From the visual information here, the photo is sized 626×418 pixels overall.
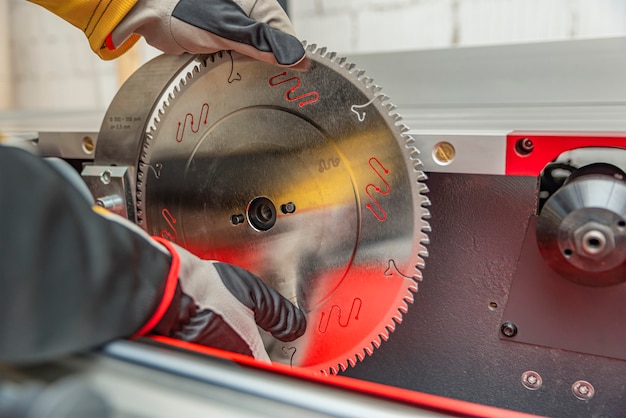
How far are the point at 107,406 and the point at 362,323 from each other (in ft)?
1.47

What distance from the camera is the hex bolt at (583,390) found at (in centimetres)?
71

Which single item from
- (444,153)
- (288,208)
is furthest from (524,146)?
(288,208)

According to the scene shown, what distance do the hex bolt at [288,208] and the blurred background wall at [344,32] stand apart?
2.68 feet

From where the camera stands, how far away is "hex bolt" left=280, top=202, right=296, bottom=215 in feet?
2.50

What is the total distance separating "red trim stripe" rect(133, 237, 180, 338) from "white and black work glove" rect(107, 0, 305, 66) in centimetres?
29

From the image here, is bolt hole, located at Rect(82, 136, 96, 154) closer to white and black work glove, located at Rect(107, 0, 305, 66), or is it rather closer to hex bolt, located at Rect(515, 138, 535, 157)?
white and black work glove, located at Rect(107, 0, 305, 66)

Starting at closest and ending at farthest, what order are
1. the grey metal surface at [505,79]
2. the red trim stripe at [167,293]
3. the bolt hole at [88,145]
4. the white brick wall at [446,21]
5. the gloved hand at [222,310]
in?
1. the red trim stripe at [167,293]
2. the gloved hand at [222,310]
3. the bolt hole at [88,145]
4. the grey metal surface at [505,79]
5. the white brick wall at [446,21]

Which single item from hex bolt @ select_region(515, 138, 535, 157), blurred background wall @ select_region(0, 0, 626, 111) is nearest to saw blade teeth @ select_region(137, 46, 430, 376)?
hex bolt @ select_region(515, 138, 535, 157)

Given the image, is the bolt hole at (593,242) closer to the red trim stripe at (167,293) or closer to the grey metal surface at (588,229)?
the grey metal surface at (588,229)

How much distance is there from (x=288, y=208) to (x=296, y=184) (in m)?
0.04

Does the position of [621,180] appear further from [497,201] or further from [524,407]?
[524,407]

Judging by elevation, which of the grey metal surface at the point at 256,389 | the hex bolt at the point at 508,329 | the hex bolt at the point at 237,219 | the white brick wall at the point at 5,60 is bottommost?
the grey metal surface at the point at 256,389

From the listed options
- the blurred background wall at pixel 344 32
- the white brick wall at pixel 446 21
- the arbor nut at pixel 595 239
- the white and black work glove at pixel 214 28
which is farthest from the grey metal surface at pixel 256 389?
the white brick wall at pixel 446 21

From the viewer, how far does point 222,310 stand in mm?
667
